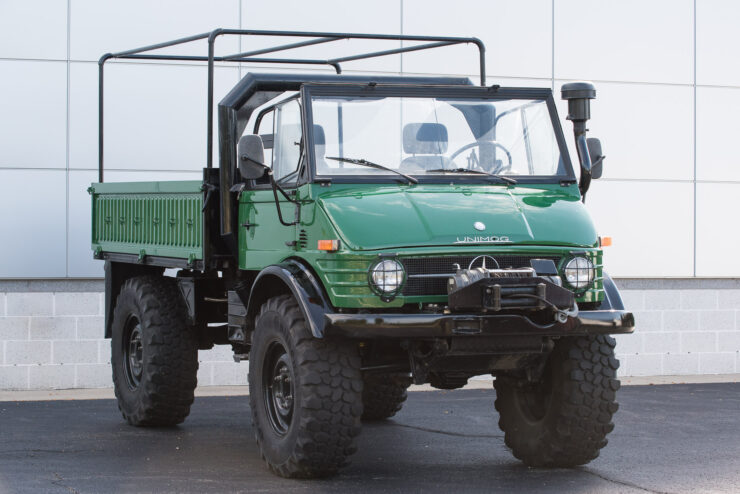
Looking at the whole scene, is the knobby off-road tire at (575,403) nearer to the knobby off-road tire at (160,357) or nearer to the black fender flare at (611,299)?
the black fender flare at (611,299)

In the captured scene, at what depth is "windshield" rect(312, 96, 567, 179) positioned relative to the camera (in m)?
8.79

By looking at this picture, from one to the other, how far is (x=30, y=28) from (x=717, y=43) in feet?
26.9

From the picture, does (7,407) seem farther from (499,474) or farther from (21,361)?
(499,474)

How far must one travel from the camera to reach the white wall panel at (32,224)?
14023mm

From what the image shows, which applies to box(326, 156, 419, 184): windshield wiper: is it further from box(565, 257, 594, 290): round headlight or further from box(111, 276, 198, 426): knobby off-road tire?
box(111, 276, 198, 426): knobby off-road tire

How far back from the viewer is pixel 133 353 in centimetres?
1157

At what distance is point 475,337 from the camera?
25.7ft

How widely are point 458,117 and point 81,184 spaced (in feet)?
20.8

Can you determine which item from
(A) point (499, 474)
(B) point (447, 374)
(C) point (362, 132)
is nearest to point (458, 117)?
(C) point (362, 132)

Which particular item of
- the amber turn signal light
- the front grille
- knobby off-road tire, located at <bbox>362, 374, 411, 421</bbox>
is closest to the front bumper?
the front grille

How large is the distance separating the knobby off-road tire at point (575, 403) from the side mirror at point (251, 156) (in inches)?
88.0

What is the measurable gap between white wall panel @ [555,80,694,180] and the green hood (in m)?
7.20

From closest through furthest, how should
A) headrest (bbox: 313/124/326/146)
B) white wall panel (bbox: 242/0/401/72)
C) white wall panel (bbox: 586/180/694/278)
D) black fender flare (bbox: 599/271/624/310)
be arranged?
black fender flare (bbox: 599/271/624/310) → headrest (bbox: 313/124/326/146) → white wall panel (bbox: 242/0/401/72) → white wall panel (bbox: 586/180/694/278)

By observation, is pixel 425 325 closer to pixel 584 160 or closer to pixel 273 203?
pixel 273 203
